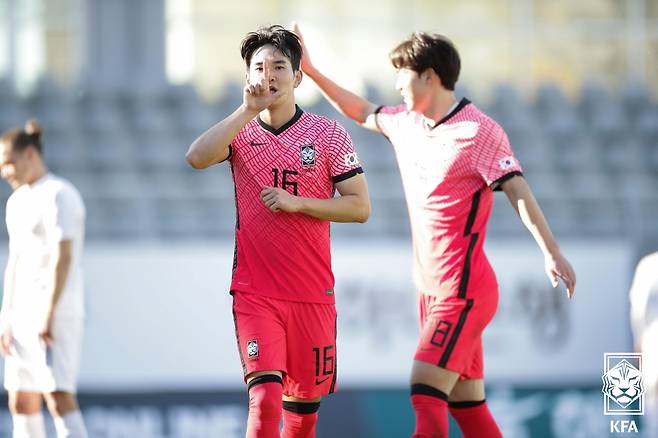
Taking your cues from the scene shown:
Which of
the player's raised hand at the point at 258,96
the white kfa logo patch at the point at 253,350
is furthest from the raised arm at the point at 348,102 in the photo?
the white kfa logo patch at the point at 253,350

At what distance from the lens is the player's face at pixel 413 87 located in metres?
5.38

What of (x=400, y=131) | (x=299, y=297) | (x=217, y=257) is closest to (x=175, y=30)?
(x=217, y=257)

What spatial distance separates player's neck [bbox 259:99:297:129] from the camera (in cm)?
487

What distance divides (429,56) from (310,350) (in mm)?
1515

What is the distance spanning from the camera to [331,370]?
16.4 feet

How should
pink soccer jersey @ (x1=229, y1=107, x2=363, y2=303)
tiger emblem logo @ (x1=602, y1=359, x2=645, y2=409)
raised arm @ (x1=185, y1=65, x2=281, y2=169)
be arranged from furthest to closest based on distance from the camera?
tiger emblem logo @ (x1=602, y1=359, x2=645, y2=409) → pink soccer jersey @ (x1=229, y1=107, x2=363, y2=303) → raised arm @ (x1=185, y1=65, x2=281, y2=169)

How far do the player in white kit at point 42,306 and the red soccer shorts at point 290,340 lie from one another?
2075 millimetres

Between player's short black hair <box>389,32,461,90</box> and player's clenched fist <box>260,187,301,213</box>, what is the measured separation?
109 cm

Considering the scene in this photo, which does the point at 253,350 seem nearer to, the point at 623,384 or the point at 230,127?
the point at 230,127

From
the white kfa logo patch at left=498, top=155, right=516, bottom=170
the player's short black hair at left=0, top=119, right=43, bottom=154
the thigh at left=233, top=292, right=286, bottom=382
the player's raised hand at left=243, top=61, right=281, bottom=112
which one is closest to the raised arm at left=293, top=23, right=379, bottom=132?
the white kfa logo patch at left=498, top=155, right=516, bottom=170

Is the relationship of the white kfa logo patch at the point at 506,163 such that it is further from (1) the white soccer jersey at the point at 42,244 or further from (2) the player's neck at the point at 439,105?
(1) the white soccer jersey at the point at 42,244

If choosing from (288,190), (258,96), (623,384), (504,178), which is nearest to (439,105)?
(504,178)

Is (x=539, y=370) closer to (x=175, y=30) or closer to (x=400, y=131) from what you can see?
(x=400, y=131)

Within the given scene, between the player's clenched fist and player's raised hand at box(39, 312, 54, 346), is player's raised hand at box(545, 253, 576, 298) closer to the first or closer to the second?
the player's clenched fist
